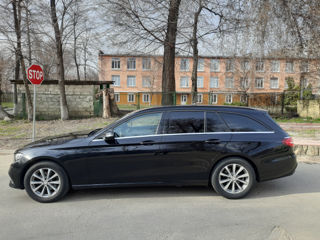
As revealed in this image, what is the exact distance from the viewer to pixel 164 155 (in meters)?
4.18

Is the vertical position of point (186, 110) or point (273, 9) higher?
point (273, 9)

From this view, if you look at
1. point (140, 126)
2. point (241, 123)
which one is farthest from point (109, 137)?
point (241, 123)

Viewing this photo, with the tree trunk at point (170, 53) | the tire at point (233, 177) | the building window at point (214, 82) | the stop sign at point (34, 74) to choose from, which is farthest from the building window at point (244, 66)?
the tire at point (233, 177)

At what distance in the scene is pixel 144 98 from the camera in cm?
2058

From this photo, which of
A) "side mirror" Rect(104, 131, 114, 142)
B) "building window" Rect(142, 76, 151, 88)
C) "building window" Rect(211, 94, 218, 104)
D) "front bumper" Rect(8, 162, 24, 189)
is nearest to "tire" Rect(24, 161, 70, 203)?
"front bumper" Rect(8, 162, 24, 189)

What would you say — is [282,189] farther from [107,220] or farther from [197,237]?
[107,220]

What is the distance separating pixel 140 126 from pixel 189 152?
952 millimetres

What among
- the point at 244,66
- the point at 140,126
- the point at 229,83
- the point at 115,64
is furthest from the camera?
the point at 115,64

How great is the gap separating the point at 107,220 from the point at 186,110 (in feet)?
7.24

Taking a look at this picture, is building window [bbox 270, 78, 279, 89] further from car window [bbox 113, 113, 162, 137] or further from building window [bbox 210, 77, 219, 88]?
car window [bbox 113, 113, 162, 137]

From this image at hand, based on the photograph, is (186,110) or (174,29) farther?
(174,29)

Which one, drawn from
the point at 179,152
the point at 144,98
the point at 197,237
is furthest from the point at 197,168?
the point at 144,98

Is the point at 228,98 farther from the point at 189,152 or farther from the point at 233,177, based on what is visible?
the point at 189,152

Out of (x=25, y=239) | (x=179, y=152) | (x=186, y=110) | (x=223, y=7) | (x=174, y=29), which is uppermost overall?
(x=223, y=7)
